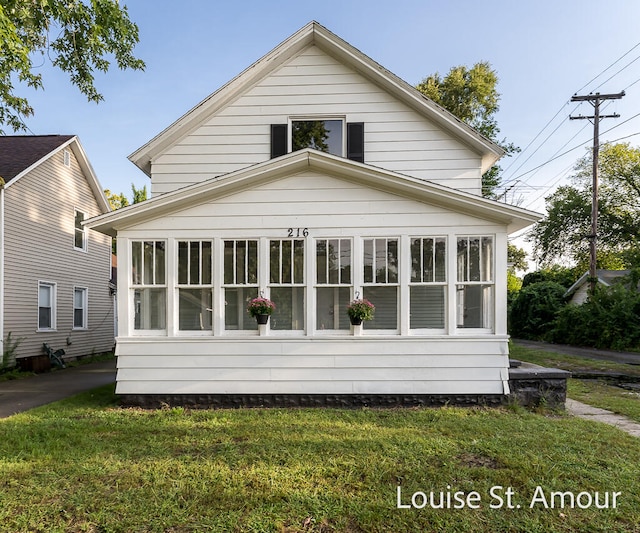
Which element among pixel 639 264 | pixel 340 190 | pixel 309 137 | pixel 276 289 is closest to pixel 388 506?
pixel 276 289

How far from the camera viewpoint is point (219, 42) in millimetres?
10531

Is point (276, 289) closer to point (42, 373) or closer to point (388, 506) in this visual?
point (388, 506)

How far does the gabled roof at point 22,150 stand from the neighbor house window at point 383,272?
10637 millimetres

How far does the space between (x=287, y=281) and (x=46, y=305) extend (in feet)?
33.7

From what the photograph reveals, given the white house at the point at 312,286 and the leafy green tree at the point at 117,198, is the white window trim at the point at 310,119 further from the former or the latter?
the leafy green tree at the point at 117,198

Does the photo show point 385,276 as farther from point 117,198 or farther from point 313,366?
point 117,198

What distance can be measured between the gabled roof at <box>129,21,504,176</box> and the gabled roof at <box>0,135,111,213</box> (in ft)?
19.6

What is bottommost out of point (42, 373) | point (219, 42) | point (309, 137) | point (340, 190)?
point (42, 373)

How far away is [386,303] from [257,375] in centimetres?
237

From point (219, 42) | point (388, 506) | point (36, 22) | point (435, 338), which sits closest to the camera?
point (388, 506)

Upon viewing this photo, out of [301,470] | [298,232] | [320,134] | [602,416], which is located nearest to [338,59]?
[320,134]

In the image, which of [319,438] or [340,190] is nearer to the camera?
[319,438]

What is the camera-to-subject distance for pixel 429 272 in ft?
19.8

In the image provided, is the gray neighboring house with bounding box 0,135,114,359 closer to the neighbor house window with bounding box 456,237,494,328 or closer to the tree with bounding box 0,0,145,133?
the tree with bounding box 0,0,145,133
